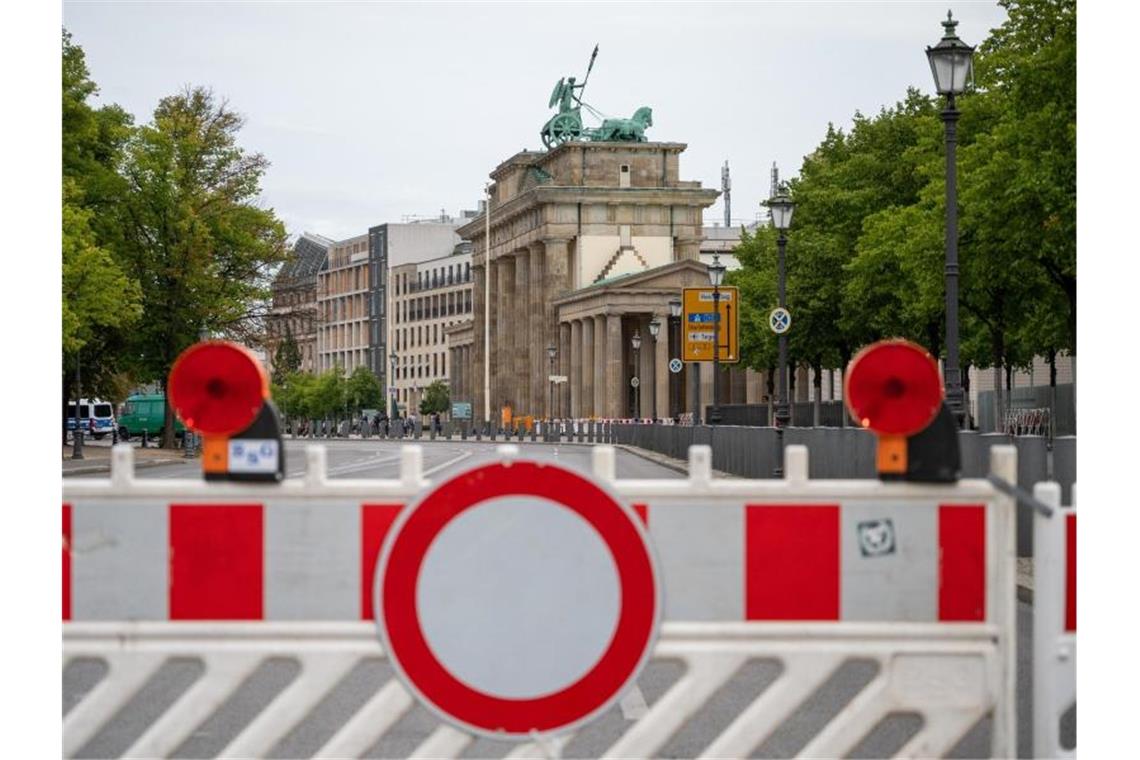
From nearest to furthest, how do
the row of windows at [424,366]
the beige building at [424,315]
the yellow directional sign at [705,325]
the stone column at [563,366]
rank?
the yellow directional sign at [705,325]
the stone column at [563,366]
the beige building at [424,315]
the row of windows at [424,366]

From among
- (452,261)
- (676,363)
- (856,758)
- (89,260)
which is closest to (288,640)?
(856,758)

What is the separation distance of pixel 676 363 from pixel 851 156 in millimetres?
21992

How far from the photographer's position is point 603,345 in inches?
5290

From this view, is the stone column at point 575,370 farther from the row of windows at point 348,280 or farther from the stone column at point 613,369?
the row of windows at point 348,280

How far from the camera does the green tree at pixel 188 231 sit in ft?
157

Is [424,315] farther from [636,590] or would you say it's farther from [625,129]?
[636,590]

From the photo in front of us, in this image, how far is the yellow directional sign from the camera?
55.8 m

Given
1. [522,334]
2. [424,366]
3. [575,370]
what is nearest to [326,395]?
[522,334]

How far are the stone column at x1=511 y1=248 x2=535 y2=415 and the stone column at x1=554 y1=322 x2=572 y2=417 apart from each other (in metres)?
10.2

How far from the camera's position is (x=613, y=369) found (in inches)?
5167

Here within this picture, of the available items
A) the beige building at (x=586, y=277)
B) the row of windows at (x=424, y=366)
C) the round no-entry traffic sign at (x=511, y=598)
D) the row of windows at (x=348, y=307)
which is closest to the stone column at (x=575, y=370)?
the beige building at (x=586, y=277)

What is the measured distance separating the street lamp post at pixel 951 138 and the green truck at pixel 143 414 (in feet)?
295

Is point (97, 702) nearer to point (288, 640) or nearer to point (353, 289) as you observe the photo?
point (288, 640)

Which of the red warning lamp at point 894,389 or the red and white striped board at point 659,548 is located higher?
the red warning lamp at point 894,389
